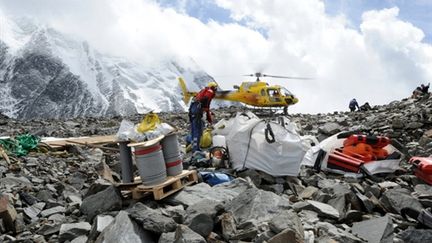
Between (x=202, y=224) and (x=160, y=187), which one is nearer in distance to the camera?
(x=202, y=224)

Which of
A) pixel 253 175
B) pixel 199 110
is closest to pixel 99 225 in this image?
pixel 253 175

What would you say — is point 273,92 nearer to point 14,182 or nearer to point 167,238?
point 14,182

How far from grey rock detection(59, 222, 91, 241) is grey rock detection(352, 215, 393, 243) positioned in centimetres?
298

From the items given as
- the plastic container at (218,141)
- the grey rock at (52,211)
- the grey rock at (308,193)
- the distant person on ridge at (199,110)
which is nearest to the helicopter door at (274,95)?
the distant person on ridge at (199,110)

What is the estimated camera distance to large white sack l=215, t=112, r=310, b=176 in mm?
7562

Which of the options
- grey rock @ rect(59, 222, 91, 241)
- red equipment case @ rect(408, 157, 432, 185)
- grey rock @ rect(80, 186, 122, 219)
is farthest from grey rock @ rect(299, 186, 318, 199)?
grey rock @ rect(59, 222, 91, 241)

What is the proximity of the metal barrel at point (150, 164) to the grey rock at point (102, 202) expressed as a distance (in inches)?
15.8

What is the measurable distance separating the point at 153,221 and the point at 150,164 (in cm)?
133

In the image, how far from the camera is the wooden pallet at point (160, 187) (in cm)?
550

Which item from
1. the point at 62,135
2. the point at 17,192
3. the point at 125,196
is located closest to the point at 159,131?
the point at 125,196

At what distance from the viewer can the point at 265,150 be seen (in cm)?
759

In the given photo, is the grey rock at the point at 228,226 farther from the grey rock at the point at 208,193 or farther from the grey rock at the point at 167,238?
the grey rock at the point at 208,193

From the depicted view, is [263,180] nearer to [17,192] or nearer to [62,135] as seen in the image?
[17,192]

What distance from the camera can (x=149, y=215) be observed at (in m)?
4.64
